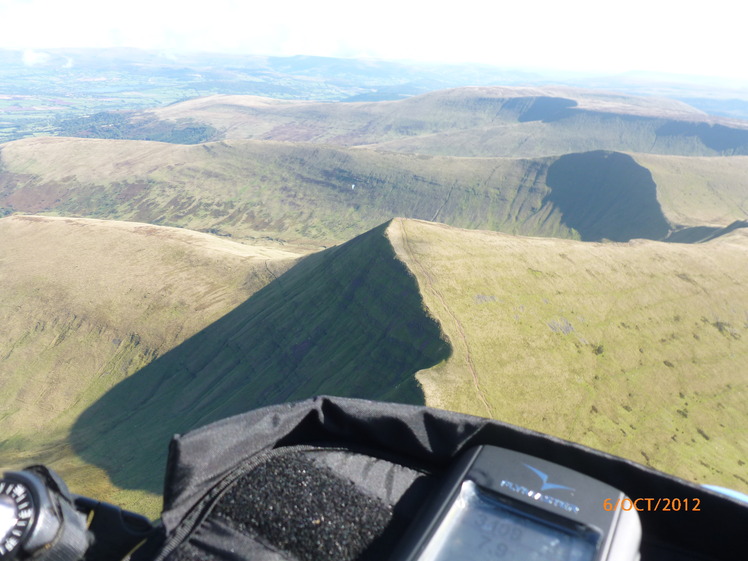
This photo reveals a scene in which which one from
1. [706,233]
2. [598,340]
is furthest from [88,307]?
[706,233]

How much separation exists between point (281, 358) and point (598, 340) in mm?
66168

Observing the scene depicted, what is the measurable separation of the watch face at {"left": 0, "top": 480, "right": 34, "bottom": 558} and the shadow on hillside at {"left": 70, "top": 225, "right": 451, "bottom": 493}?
66.8 meters

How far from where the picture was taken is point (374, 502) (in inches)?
211

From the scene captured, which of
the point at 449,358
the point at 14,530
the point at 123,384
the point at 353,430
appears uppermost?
the point at 14,530

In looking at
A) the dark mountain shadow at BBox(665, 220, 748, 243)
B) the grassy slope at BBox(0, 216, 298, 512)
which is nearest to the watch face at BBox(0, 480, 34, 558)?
the grassy slope at BBox(0, 216, 298, 512)

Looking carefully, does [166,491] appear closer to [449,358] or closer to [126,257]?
[449,358]

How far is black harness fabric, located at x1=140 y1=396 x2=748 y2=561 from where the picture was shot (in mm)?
4660

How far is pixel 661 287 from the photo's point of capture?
106 meters

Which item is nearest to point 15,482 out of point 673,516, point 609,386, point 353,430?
point 353,430

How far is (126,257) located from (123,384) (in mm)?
63382

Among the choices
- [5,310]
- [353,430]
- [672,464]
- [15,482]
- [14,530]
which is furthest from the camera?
[5,310]

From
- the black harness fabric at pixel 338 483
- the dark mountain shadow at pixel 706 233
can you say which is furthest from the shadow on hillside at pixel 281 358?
the dark mountain shadow at pixel 706 233

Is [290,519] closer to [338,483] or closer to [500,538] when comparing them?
[338,483]

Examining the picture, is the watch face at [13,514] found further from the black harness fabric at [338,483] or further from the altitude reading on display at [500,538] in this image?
the altitude reading on display at [500,538]
